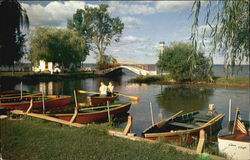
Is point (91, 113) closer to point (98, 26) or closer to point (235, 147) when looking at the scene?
point (235, 147)

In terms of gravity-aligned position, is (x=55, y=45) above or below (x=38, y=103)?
above

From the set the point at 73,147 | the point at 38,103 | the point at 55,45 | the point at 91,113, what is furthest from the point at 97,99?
the point at 55,45

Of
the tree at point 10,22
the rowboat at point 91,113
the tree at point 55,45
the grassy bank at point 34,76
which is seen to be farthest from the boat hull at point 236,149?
the tree at point 55,45

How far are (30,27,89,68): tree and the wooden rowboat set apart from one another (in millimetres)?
36735

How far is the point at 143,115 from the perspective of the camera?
17.8 meters

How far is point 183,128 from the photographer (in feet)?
39.9

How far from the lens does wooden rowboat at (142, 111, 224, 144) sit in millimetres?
10055

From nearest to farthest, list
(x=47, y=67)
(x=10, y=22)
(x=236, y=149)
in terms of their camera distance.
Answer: (x=236, y=149) < (x=10, y=22) < (x=47, y=67)

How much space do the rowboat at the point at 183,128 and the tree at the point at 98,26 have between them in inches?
1896

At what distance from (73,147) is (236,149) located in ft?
19.0

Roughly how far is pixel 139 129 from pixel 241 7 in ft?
31.4

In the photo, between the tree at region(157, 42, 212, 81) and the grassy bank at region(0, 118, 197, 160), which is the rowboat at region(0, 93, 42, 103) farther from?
the tree at region(157, 42, 212, 81)

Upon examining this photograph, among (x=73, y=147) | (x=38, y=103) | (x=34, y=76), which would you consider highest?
(x=34, y=76)

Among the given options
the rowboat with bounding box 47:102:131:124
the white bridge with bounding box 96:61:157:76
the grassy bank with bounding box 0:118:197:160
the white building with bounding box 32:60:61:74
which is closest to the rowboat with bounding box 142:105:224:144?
the grassy bank with bounding box 0:118:197:160
